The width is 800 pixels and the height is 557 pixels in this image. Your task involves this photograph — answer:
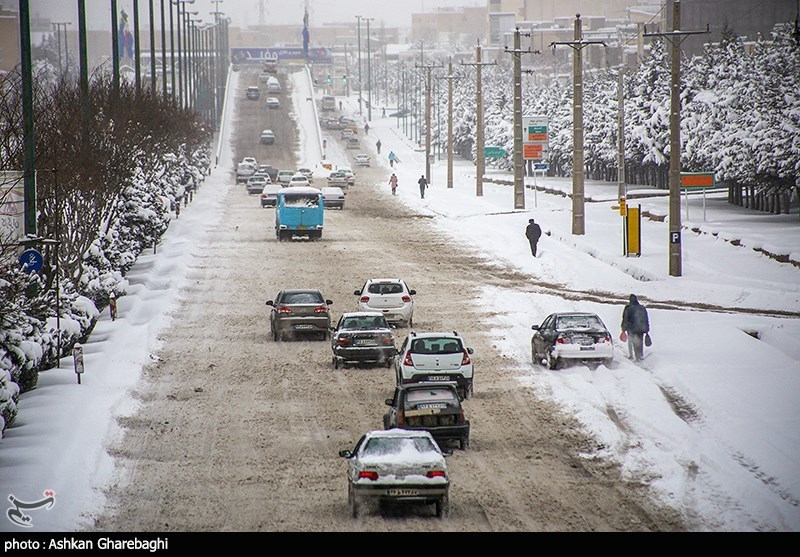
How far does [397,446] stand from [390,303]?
1765cm

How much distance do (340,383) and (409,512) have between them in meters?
10.5

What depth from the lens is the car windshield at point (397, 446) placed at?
1655 cm

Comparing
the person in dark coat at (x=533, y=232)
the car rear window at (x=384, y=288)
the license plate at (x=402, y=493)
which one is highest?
the person in dark coat at (x=533, y=232)

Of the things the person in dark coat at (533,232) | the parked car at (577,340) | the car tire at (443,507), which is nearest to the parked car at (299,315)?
the parked car at (577,340)

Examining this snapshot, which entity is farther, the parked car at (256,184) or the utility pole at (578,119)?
the parked car at (256,184)

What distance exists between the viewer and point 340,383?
89.1ft

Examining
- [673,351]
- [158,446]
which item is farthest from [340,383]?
[673,351]

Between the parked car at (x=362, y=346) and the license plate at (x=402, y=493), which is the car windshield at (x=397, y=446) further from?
the parked car at (x=362, y=346)

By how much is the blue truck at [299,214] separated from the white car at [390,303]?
24.0 metres

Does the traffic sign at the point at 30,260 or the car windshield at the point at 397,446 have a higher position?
the traffic sign at the point at 30,260

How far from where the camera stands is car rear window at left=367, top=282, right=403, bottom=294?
34.5m

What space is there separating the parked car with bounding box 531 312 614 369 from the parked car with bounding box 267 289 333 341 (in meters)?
7.19

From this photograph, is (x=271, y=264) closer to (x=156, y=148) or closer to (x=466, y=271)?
(x=466, y=271)

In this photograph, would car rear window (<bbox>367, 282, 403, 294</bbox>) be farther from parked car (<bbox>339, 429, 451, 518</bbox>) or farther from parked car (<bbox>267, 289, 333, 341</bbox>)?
parked car (<bbox>339, 429, 451, 518</bbox>)
